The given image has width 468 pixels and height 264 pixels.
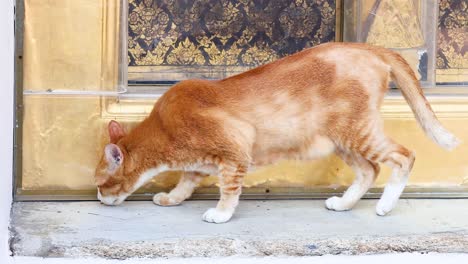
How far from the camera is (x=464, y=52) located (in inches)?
154

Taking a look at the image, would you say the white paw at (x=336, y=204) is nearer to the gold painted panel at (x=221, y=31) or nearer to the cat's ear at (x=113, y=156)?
the gold painted panel at (x=221, y=31)

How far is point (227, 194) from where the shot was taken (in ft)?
10.8

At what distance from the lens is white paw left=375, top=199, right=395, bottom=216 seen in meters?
3.43

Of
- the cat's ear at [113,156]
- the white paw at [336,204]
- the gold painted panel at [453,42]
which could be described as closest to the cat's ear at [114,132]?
the cat's ear at [113,156]

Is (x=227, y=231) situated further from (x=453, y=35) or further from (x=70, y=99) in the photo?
(x=453, y=35)

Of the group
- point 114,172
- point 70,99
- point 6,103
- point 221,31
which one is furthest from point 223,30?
point 6,103

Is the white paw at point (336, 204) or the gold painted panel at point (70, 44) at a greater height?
the gold painted panel at point (70, 44)

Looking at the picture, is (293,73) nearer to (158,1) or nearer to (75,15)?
(158,1)

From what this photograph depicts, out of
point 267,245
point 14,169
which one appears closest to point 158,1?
point 14,169

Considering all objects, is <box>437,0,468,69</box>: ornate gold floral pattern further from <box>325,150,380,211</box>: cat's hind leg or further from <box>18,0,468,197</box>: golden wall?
<box>18,0,468,197</box>: golden wall

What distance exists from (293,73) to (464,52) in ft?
3.41

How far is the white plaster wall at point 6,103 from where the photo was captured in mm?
3377

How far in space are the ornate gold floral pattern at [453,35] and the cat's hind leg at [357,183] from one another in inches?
27.3

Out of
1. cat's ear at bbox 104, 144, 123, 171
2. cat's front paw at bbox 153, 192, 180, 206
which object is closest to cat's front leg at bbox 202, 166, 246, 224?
cat's front paw at bbox 153, 192, 180, 206
